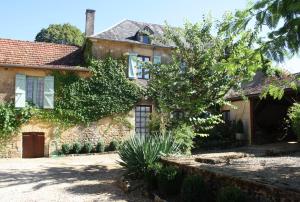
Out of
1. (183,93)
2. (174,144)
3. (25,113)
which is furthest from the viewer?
(25,113)

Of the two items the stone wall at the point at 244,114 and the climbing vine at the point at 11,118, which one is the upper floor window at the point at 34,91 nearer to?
the climbing vine at the point at 11,118

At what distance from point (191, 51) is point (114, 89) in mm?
6406

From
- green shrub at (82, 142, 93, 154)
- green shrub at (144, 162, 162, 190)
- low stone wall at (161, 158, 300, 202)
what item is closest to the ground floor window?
green shrub at (82, 142, 93, 154)

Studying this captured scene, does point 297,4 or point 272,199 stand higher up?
point 297,4

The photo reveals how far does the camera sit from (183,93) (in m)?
12.0

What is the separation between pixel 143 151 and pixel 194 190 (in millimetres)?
2794

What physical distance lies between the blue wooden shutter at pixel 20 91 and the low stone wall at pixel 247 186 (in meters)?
10.6

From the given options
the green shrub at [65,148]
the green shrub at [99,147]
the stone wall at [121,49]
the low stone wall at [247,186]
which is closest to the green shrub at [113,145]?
the green shrub at [99,147]

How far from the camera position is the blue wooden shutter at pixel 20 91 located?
15656 millimetres

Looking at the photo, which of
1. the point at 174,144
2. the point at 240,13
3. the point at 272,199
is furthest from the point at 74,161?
the point at 240,13

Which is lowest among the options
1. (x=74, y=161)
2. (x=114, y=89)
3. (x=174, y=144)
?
(x=74, y=161)

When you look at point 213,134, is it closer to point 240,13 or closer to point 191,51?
point 191,51

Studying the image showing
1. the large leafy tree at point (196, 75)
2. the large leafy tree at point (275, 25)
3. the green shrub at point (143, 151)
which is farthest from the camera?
the large leafy tree at point (196, 75)

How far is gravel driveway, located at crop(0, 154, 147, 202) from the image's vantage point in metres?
→ 7.77
